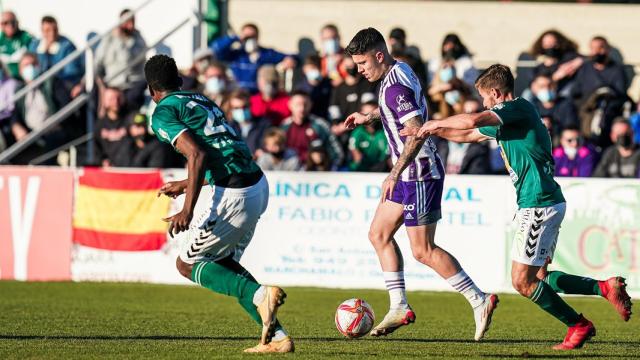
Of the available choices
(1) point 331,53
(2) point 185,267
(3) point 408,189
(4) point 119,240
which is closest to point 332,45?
(1) point 331,53

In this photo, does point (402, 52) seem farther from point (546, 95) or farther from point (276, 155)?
point (276, 155)

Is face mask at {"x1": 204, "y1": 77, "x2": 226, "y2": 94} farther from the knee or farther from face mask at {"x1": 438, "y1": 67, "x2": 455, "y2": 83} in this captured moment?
the knee

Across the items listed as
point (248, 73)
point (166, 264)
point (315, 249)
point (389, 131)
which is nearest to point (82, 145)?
point (248, 73)

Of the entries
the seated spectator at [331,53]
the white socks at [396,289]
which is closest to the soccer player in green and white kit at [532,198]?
the white socks at [396,289]

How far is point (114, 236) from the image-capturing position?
16.8 metres

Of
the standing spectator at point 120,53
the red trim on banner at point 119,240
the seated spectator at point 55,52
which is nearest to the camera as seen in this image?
the red trim on banner at point 119,240

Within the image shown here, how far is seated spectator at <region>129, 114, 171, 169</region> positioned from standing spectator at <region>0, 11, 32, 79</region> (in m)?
3.39

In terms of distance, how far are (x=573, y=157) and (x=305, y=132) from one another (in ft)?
12.1

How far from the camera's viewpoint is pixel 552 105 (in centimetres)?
1822

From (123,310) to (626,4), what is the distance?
11.9m

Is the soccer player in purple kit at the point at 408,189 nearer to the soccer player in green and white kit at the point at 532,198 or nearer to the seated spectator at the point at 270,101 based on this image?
the soccer player in green and white kit at the point at 532,198

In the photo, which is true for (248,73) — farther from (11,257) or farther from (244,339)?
(244,339)

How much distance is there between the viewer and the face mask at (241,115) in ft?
59.6

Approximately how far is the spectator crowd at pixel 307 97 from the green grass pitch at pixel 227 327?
2.45 m
